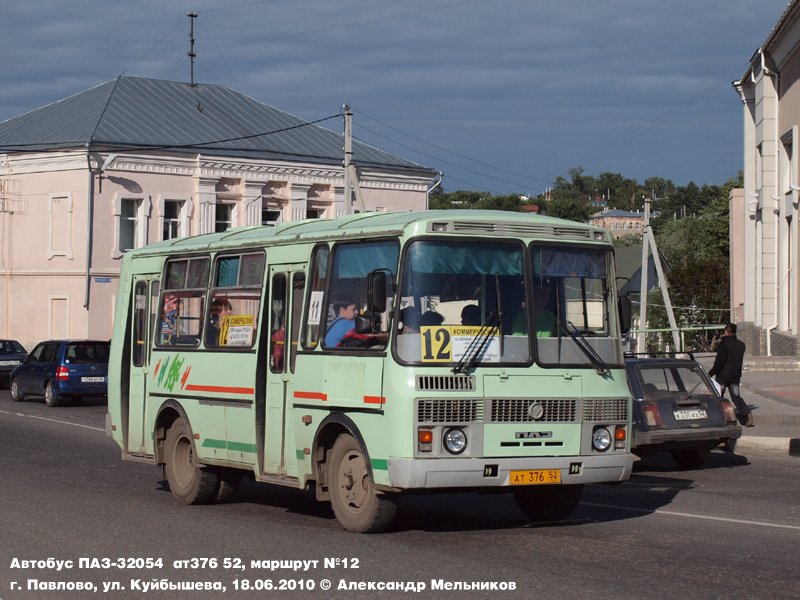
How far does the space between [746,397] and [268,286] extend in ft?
63.0

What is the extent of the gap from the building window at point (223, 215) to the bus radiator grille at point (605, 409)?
1850 inches

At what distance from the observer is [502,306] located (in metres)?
11.2

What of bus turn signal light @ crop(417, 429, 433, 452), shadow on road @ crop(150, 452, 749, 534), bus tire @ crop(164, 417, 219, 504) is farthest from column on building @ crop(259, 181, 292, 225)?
bus turn signal light @ crop(417, 429, 433, 452)

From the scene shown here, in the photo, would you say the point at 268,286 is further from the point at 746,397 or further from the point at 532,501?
the point at 746,397

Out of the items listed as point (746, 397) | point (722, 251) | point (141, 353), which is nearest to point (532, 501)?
point (141, 353)

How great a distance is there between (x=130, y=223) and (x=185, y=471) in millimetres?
42048

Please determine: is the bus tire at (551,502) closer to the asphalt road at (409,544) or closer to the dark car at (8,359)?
the asphalt road at (409,544)

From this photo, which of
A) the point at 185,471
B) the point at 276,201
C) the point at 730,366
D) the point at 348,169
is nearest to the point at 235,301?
the point at 185,471

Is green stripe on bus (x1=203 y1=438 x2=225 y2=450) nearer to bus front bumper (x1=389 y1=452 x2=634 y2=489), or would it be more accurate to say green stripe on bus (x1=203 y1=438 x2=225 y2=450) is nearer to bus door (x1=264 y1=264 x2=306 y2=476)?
bus door (x1=264 y1=264 x2=306 y2=476)

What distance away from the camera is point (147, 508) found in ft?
44.5

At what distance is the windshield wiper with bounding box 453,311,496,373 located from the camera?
35.8 feet

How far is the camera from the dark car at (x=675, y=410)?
669 inches

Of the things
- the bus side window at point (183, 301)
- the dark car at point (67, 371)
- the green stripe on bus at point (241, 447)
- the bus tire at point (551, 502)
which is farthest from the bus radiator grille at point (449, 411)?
the dark car at point (67, 371)

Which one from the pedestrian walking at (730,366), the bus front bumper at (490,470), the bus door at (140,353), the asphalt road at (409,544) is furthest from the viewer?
the pedestrian walking at (730,366)
